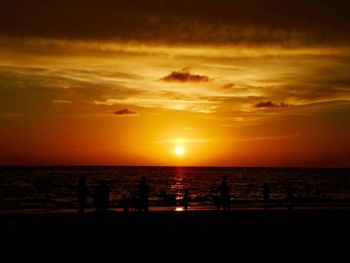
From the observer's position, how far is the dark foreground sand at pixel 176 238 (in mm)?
14516

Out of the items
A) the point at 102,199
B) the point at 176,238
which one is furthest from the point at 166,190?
the point at 176,238

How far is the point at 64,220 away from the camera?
2353 cm

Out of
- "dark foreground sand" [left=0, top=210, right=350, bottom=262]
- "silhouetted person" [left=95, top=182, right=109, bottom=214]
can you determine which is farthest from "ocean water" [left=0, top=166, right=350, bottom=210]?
"dark foreground sand" [left=0, top=210, right=350, bottom=262]

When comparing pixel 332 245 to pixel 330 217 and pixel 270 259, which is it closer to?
pixel 270 259

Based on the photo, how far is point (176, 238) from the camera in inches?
709

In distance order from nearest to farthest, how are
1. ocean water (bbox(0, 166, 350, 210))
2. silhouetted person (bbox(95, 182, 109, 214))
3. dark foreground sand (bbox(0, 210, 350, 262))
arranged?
1. dark foreground sand (bbox(0, 210, 350, 262))
2. silhouetted person (bbox(95, 182, 109, 214))
3. ocean water (bbox(0, 166, 350, 210))

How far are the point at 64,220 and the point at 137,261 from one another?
1058cm

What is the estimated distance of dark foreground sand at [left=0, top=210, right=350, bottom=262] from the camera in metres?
14.5

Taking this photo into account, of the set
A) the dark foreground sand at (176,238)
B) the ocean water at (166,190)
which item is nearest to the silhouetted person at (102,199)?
the dark foreground sand at (176,238)

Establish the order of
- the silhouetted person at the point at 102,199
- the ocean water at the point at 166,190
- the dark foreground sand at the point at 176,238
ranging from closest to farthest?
1. the dark foreground sand at the point at 176,238
2. the silhouetted person at the point at 102,199
3. the ocean water at the point at 166,190

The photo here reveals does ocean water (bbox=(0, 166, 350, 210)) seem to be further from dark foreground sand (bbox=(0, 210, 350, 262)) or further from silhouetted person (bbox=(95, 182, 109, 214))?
dark foreground sand (bbox=(0, 210, 350, 262))

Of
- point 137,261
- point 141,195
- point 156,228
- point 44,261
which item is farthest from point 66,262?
point 141,195

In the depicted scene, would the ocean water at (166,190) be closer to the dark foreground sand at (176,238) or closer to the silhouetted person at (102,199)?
the silhouetted person at (102,199)

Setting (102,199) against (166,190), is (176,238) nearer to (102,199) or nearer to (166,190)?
(102,199)
